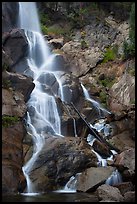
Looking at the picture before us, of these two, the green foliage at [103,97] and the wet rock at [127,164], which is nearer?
the wet rock at [127,164]

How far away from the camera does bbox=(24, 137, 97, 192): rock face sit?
57.1 feet

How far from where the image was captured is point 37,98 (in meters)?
23.6

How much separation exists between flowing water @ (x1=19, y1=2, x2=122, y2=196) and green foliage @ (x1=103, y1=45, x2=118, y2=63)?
231 inches

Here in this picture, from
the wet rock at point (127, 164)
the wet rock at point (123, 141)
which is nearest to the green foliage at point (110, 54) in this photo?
the wet rock at point (123, 141)

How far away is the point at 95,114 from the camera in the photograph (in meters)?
26.3

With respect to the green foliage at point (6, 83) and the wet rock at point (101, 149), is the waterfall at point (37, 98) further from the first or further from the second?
the wet rock at point (101, 149)

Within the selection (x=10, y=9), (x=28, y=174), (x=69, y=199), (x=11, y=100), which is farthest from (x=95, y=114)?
(x=10, y=9)

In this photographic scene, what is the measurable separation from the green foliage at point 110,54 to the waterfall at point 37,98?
586 centimetres

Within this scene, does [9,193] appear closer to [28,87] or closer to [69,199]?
[69,199]

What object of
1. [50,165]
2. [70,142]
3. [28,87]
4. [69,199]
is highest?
[28,87]

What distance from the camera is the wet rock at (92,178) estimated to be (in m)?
16.9

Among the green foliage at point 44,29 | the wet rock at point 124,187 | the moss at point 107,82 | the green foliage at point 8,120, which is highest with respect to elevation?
the green foliage at point 44,29

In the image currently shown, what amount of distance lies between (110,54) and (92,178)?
19894mm

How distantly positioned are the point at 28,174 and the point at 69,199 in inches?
134
